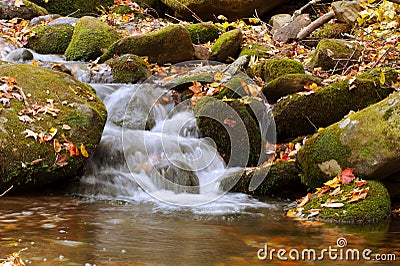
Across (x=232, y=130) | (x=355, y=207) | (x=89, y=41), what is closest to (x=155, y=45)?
(x=89, y=41)

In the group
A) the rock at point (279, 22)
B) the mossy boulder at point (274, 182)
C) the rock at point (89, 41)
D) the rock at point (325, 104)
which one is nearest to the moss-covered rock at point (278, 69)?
the rock at point (325, 104)

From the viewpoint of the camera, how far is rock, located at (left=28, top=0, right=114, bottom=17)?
47.1ft

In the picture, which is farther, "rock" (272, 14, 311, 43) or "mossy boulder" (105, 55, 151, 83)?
"rock" (272, 14, 311, 43)

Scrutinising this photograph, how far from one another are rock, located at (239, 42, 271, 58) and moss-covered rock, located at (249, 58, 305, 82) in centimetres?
166

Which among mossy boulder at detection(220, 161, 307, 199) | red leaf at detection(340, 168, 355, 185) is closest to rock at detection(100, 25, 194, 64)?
mossy boulder at detection(220, 161, 307, 199)

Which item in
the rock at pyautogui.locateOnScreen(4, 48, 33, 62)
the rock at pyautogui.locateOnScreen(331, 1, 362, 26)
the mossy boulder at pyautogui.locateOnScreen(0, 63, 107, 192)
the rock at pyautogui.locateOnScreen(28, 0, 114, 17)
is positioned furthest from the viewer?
the rock at pyautogui.locateOnScreen(28, 0, 114, 17)

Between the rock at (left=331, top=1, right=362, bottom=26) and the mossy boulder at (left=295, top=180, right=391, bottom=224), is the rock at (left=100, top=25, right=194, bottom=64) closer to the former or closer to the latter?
the rock at (left=331, top=1, right=362, bottom=26)

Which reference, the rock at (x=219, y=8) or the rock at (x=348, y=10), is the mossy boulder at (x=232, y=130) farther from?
the rock at (x=219, y=8)

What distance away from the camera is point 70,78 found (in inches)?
274

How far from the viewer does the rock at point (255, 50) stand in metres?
10.2

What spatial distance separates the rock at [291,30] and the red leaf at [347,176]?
7145mm

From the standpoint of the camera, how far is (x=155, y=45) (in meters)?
9.62

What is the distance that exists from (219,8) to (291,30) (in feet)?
8.87

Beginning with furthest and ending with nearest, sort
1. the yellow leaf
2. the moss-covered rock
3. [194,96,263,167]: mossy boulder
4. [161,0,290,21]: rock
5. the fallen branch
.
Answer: [161,0,290,21]: rock, the fallen branch, the moss-covered rock, [194,96,263,167]: mossy boulder, the yellow leaf
